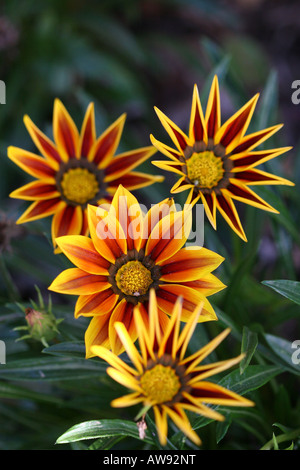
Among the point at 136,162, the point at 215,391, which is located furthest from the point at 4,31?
the point at 215,391

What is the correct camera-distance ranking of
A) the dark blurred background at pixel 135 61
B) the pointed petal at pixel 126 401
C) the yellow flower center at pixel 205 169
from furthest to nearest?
the dark blurred background at pixel 135 61 → the yellow flower center at pixel 205 169 → the pointed petal at pixel 126 401

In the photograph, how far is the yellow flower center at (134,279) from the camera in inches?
35.9

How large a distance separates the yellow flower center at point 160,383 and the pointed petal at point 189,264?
0.55ft

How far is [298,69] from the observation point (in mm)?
2496

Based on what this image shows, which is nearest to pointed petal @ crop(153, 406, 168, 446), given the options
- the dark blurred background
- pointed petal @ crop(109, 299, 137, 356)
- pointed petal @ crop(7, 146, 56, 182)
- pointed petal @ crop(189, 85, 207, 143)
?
pointed petal @ crop(109, 299, 137, 356)

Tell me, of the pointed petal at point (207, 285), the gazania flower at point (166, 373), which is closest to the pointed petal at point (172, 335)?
the gazania flower at point (166, 373)

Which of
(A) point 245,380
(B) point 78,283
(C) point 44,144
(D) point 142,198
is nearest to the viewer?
(B) point 78,283

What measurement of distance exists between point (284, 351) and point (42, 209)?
23.1 inches

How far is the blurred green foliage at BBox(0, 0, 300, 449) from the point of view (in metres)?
1.15

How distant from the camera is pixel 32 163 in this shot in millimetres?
1099

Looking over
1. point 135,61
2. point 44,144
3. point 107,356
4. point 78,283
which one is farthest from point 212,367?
point 135,61

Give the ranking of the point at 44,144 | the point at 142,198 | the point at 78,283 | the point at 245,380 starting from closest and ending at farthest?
1. the point at 78,283
2. the point at 245,380
3. the point at 44,144
4. the point at 142,198

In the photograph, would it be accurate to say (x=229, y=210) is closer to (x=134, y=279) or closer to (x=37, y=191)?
(x=134, y=279)

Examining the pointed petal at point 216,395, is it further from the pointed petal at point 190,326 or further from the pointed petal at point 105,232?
the pointed petal at point 105,232
